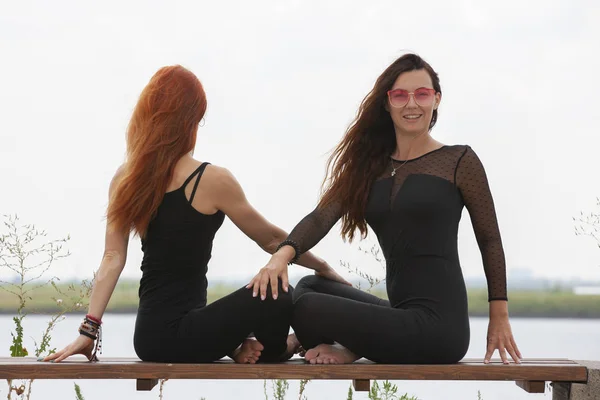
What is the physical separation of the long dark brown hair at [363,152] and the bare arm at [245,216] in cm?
21

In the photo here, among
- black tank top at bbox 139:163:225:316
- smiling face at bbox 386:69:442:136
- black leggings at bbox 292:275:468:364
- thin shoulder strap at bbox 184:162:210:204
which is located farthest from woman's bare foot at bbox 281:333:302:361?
smiling face at bbox 386:69:442:136

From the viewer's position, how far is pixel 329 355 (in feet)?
10.2

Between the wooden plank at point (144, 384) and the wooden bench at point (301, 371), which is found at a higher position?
the wooden bench at point (301, 371)

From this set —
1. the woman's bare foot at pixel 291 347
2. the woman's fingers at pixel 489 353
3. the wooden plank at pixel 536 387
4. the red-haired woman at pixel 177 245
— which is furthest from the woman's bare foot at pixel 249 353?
the wooden plank at pixel 536 387

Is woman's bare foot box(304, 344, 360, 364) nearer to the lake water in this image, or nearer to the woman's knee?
the woman's knee

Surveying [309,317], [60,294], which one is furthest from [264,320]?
[60,294]

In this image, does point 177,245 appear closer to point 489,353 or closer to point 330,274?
point 330,274

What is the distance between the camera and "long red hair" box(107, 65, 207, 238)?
3113 millimetres

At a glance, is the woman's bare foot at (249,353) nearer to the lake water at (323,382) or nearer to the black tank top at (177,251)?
the black tank top at (177,251)

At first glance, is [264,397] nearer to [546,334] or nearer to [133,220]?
[133,220]

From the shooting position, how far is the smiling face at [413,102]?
10.9 feet

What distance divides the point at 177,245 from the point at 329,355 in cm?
71

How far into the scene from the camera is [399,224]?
319 centimetres

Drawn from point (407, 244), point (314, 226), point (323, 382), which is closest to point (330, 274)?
point (314, 226)
